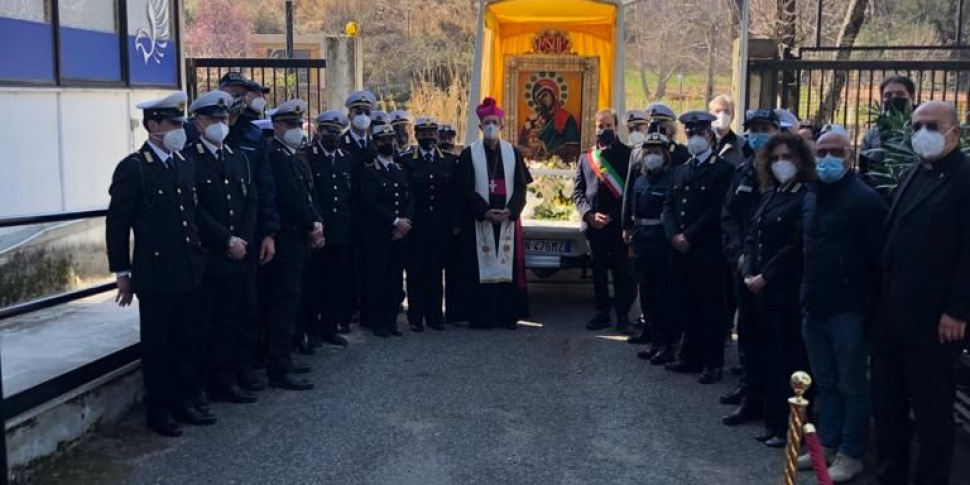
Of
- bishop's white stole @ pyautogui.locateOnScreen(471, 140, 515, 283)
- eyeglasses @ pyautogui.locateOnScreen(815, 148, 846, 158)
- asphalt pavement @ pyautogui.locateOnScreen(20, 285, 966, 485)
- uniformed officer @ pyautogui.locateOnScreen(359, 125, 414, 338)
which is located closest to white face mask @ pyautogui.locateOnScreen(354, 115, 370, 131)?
uniformed officer @ pyautogui.locateOnScreen(359, 125, 414, 338)

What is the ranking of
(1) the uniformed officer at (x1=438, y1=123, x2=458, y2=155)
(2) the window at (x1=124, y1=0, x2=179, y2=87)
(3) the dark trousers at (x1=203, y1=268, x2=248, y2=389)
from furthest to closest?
1. (2) the window at (x1=124, y1=0, x2=179, y2=87)
2. (1) the uniformed officer at (x1=438, y1=123, x2=458, y2=155)
3. (3) the dark trousers at (x1=203, y1=268, x2=248, y2=389)

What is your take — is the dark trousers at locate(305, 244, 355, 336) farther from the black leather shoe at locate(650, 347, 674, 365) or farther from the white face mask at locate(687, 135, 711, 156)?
the white face mask at locate(687, 135, 711, 156)

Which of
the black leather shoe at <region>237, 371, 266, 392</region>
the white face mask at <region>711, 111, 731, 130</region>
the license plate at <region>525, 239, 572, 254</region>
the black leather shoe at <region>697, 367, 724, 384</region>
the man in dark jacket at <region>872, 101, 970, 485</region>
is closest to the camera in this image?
the man in dark jacket at <region>872, 101, 970, 485</region>

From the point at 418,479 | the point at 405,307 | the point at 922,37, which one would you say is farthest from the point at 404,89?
the point at 418,479

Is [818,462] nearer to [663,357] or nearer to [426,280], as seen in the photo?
[663,357]

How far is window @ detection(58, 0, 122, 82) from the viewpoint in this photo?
9.75 metres

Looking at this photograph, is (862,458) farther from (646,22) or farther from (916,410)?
(646,22)

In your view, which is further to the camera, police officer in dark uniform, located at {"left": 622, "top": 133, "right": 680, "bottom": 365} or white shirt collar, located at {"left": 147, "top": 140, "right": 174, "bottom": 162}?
police officer in dark uniform, located at {"left": 622, "top": 133, "right": 680, "bottom": 365}

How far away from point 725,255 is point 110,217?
3951mm

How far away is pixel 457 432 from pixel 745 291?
2018 mm

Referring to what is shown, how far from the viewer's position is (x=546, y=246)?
9.91m

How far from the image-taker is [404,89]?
97.7 ft

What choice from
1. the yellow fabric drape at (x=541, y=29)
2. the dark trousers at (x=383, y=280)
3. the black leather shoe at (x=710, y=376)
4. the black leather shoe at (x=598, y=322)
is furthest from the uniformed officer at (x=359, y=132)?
the black leather shoe at (x=710, y=376)

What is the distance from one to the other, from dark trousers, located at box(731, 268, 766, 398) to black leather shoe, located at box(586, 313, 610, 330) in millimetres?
2795
